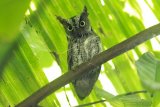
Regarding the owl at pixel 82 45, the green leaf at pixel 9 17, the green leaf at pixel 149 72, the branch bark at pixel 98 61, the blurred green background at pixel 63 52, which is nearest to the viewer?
the green leaf at pixel 9 17

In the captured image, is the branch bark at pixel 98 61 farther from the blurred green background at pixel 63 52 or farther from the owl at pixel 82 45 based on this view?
the owl at pixel 82 45

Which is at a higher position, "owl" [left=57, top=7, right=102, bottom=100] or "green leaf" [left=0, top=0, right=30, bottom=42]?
"owl" [left=57, top=7, right=102, bottom=100]

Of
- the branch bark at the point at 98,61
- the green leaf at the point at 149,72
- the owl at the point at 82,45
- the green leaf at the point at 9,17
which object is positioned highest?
the owl at the point at 82,45

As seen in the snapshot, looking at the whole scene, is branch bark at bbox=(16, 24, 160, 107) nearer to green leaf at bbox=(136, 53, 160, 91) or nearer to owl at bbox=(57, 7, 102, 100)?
green leaf at bbox=(136, 53, 160, 91)

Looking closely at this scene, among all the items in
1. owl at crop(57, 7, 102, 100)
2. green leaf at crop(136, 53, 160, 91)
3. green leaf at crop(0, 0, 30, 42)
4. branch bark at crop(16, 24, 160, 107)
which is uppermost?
owl at crop(57, 7, 102, 100)

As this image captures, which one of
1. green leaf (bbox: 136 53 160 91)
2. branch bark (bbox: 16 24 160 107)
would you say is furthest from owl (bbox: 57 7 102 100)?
green leaf (bbox: 136 53 160 91)

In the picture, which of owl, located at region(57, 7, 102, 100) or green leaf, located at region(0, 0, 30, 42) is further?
owl, located at region(57, 7, 102, 100)

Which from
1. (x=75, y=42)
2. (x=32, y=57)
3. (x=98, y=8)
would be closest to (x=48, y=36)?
(x=32, y=57)

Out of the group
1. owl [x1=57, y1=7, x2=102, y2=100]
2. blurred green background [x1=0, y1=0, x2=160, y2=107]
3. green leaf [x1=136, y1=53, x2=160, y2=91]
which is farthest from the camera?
owl [x1=57, y1=7, x2=102, y2=100]

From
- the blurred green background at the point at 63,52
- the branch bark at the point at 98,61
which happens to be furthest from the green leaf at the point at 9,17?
the blurred green background at the point at 63,52

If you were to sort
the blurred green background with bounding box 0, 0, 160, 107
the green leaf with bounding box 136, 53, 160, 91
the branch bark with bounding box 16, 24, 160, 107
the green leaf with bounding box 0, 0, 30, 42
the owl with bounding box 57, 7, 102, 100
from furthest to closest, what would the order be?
the owl with bounding box 57, 7, 102, 100 → the blurred green background with bounding box 0, 0, 160, 107 → the branch bark with bounding box 16, 24, 160, 107 → the green leaf with bounding box 136, 53, 160, 91 → the green leaf with bounding box 0, 0, 30, 42

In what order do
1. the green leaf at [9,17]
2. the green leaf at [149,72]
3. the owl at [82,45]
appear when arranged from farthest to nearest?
the owl at [82,45], the green leaf at [149,72], the green leaf at [9,17]
